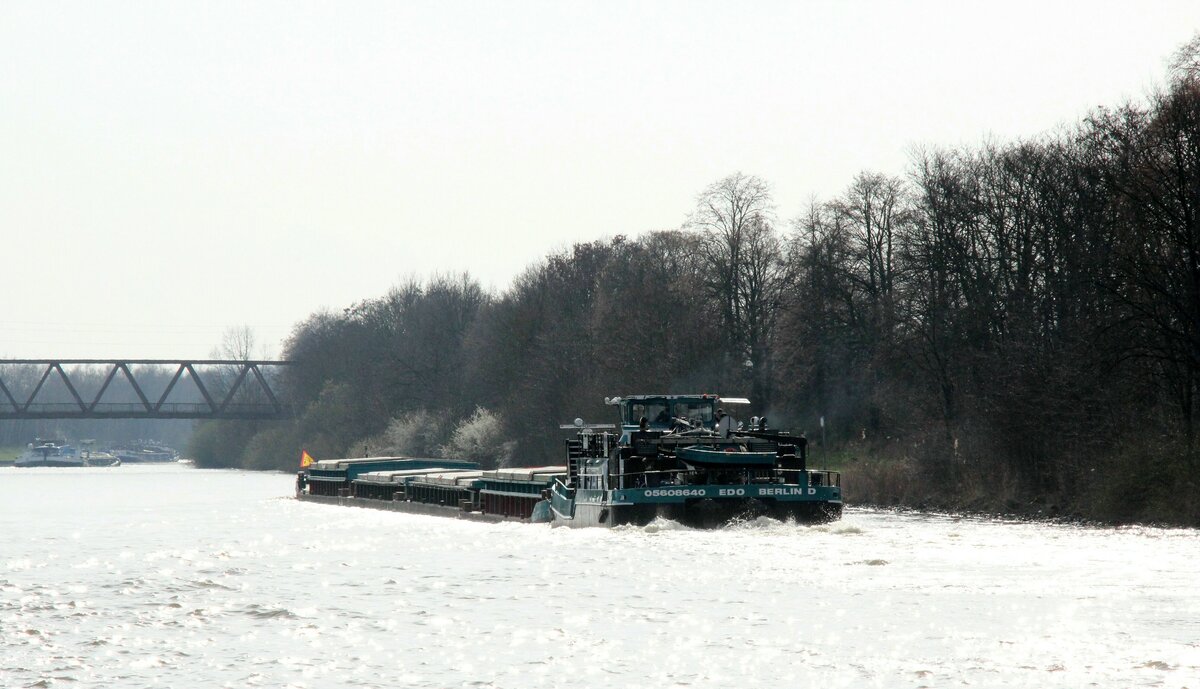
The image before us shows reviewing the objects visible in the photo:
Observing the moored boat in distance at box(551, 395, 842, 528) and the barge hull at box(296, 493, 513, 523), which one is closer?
the moored boat in distance at box(551, 395, 842, 528)

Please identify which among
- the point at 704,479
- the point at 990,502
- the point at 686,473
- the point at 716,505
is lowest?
the point at 716,505

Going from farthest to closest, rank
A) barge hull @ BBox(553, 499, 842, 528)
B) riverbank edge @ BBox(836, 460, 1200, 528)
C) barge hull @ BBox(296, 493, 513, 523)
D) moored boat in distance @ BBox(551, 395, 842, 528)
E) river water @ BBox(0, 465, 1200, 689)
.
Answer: barge hull @ BBox(296, 493, 513, 523) → moored boat in distance @ BBox(551, 395, 842, 528) → barge hull @ BBox(553, 499, 842, 528) → riverbank edge @ BBox(836, 460, 1200, 528) → river water @ BBox(0, 465, 1200, 689)

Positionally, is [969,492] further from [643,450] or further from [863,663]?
[863,663]

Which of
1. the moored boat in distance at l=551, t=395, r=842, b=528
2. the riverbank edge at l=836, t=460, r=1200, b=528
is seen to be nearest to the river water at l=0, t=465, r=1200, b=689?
the moored boat in distance at l=551, t=395, r=842, b=528

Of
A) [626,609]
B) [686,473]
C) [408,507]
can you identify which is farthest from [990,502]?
[408,507]

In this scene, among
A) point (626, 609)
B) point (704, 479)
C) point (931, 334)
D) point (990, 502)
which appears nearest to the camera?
point (626, 609)

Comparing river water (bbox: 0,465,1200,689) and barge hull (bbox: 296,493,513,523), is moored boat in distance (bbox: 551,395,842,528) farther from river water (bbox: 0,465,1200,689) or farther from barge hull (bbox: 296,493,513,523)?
barge hull (bbox: 296,493,513,523)

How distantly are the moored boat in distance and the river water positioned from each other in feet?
2.49

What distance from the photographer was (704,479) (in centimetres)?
4884

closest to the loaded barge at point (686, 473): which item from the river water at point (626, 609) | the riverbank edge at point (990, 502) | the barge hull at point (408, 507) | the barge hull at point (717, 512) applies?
the barge hull at point (717, 512)

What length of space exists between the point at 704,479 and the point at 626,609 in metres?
18.7

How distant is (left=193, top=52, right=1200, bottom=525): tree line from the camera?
5000 cm

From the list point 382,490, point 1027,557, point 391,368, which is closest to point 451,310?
point 391,368

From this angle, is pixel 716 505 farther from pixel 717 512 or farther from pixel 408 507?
pixel 408 507
